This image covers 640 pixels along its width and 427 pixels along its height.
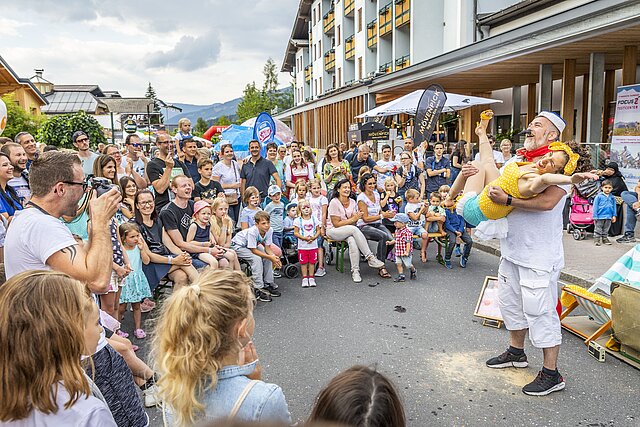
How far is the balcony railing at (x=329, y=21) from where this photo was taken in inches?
1606

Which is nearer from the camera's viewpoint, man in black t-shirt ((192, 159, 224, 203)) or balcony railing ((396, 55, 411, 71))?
man in black t-shirt ((192, 159, 224, 203))

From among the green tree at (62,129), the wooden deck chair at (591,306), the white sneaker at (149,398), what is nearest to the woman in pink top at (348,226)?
the wooden deck chair at (591,306)

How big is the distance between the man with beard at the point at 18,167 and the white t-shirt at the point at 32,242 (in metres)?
3.30

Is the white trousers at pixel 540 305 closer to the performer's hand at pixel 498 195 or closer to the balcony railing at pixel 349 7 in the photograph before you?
the performer's hand at pixel 498 195

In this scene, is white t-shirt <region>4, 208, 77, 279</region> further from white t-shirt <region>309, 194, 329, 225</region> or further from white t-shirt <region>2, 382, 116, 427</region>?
white t-shirt <region>309, 194, 329, 225</region>

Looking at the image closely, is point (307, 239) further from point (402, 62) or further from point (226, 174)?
point (402, 62)

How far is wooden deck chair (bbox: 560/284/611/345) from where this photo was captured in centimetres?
468

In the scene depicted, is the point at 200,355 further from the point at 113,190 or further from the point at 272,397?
A: the point at 113,190

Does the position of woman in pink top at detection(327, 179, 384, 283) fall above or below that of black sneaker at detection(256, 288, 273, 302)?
above

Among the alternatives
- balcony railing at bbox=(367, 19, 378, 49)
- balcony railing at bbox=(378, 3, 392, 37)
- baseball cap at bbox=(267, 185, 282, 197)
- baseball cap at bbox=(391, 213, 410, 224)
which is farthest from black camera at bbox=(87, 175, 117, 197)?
balcony railing at bbox=(367, 19, 378, 49)

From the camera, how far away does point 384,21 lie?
102ft

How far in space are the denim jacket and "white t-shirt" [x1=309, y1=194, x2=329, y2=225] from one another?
5862 mm

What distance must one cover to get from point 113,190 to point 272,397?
1723 mm

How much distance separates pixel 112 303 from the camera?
16.7 feet
